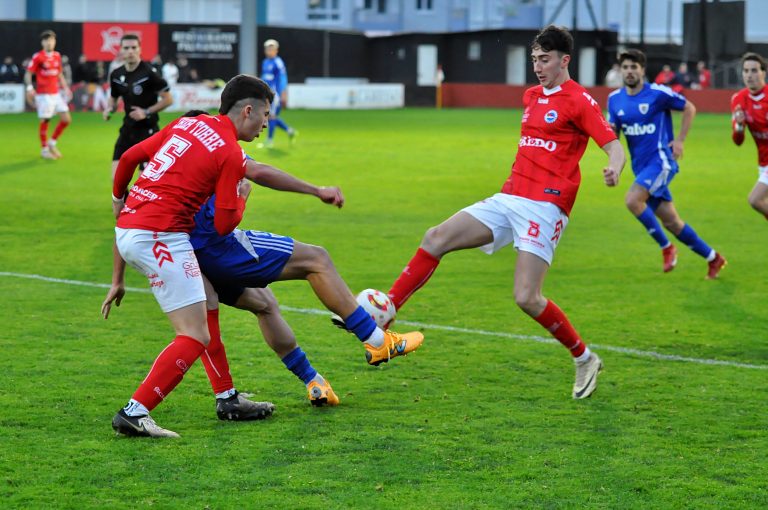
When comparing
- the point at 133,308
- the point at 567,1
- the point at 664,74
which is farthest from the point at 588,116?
the point at 567,1

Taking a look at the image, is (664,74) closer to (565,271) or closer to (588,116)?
(565,271)

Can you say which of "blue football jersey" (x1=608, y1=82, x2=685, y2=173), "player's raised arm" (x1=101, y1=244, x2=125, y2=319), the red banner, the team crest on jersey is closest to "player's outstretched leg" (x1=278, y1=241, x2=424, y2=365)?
"player's raised arm" (x1=101, y1=244, x2=125, y2=319)

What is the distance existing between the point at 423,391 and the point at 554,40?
2.20 metres

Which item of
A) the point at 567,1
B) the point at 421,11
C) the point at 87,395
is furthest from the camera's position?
Answer: the point at 421,11

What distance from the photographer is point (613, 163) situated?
704 cm

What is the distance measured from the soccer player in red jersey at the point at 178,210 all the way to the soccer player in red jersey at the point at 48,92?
17.4 meters

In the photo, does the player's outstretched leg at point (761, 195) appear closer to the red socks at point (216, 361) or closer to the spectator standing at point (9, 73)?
the red socks at point (216, 361)

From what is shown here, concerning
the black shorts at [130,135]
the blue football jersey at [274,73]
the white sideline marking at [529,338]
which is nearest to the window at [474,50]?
the blue football jersey at [274,73]

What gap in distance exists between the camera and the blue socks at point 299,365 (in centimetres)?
671

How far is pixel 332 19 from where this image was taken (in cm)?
7200

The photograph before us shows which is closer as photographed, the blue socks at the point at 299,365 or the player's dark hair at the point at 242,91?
the player's dark hair at the point at 242,91

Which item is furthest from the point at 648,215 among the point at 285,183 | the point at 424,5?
the point at 424,5

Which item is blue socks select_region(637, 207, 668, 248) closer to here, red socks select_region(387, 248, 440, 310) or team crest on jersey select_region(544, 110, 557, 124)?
team crest on jersey select_region(544, 110, 557, 124)

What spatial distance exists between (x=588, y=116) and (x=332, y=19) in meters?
66.3
